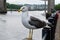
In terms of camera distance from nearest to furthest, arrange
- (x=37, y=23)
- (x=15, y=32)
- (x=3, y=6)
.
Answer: (x=37, y=23), (x=15, y=32), (x=3, y=6)

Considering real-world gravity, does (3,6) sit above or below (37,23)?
below

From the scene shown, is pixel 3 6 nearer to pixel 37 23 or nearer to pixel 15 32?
pixel 15 32

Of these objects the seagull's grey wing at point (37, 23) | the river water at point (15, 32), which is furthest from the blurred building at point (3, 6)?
the seagull's grey wing at point (37, 23)

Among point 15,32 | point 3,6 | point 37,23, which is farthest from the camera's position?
point 3,6

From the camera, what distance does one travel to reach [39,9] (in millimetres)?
26703

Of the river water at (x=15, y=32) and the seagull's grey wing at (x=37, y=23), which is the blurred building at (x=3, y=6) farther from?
the seagull's grey wing at (x=37, y=23)

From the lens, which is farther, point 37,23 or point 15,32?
point 15,32

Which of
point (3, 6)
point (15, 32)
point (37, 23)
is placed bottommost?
point (15, 32)

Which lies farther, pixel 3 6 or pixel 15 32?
pixel 3 6

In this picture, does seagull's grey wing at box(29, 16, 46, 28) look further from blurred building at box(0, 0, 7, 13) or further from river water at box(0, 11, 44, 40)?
blurred building at box(0, 0, 7, 13)

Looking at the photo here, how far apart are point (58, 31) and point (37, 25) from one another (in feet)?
7.67

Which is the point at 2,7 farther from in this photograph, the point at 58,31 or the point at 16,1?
the point at 58,31

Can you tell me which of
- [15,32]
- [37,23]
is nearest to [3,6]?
[15,32]

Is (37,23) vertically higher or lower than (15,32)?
higher
